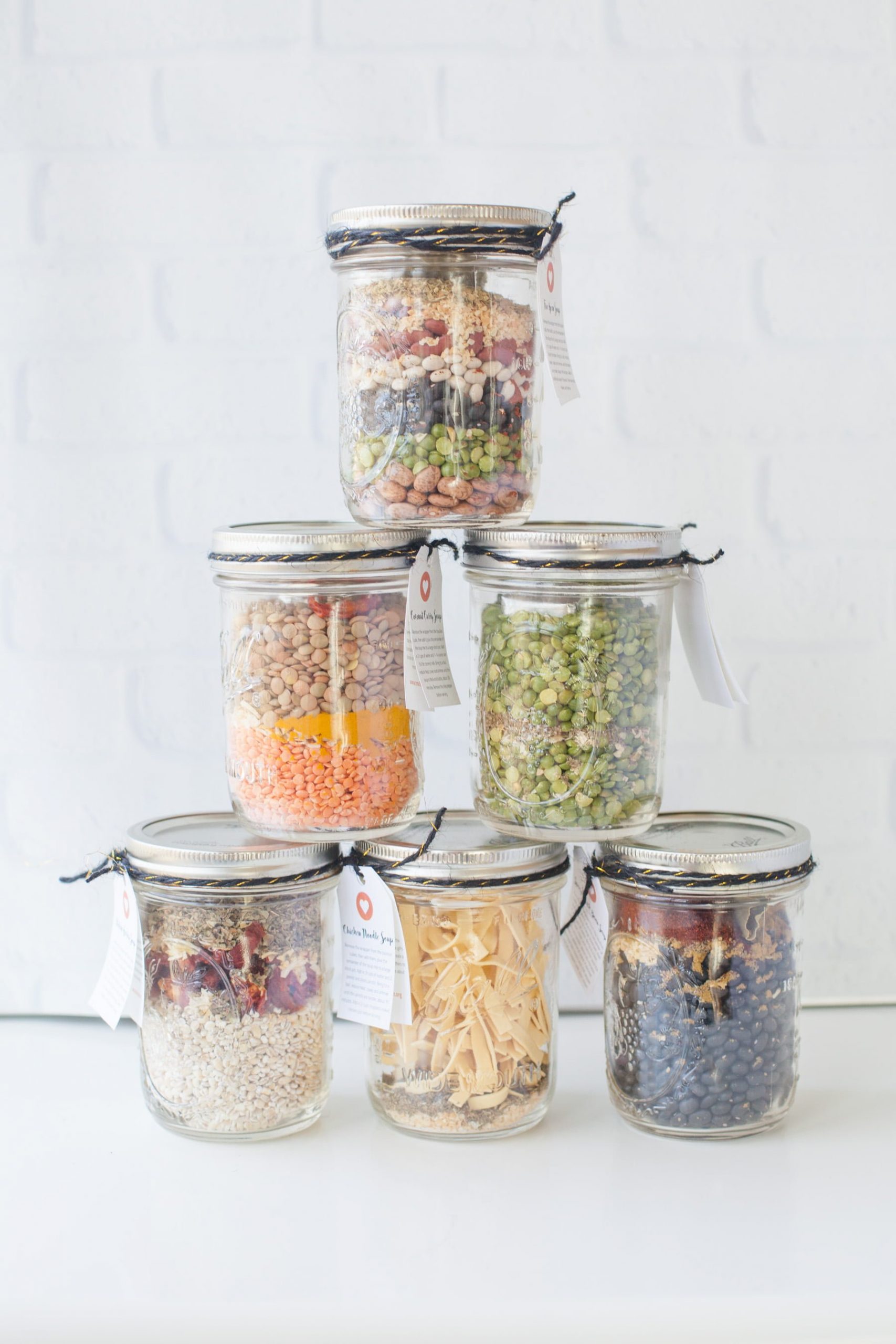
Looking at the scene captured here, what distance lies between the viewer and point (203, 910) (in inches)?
40.5

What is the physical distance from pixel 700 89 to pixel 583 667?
2.24ft

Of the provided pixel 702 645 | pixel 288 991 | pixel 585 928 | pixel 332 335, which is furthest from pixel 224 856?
pixel 332 335

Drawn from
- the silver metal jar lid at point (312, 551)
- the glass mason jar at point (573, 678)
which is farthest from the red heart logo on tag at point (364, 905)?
the silver metal jar lid at point (312, 551)

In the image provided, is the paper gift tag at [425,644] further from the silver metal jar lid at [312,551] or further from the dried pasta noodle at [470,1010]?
the dried pasta noodle at [470,1010]

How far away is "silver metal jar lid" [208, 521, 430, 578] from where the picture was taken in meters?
0.99

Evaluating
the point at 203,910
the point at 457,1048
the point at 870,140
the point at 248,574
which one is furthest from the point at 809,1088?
the point at 870,140

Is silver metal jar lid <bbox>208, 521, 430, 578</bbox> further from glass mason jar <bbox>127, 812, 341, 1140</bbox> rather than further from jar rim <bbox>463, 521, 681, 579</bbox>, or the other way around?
glass mason jar <bbox>127, 812, 341, 1140</bbox>

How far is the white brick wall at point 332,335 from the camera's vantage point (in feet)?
4.23

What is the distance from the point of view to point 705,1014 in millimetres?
1016

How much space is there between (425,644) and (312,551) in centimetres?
12

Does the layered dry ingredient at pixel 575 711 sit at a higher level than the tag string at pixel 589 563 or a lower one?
lower

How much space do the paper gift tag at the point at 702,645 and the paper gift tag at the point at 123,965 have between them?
52 cm

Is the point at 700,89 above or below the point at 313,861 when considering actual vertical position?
above

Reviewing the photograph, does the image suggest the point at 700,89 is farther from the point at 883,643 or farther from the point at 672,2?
the point at 883,643
